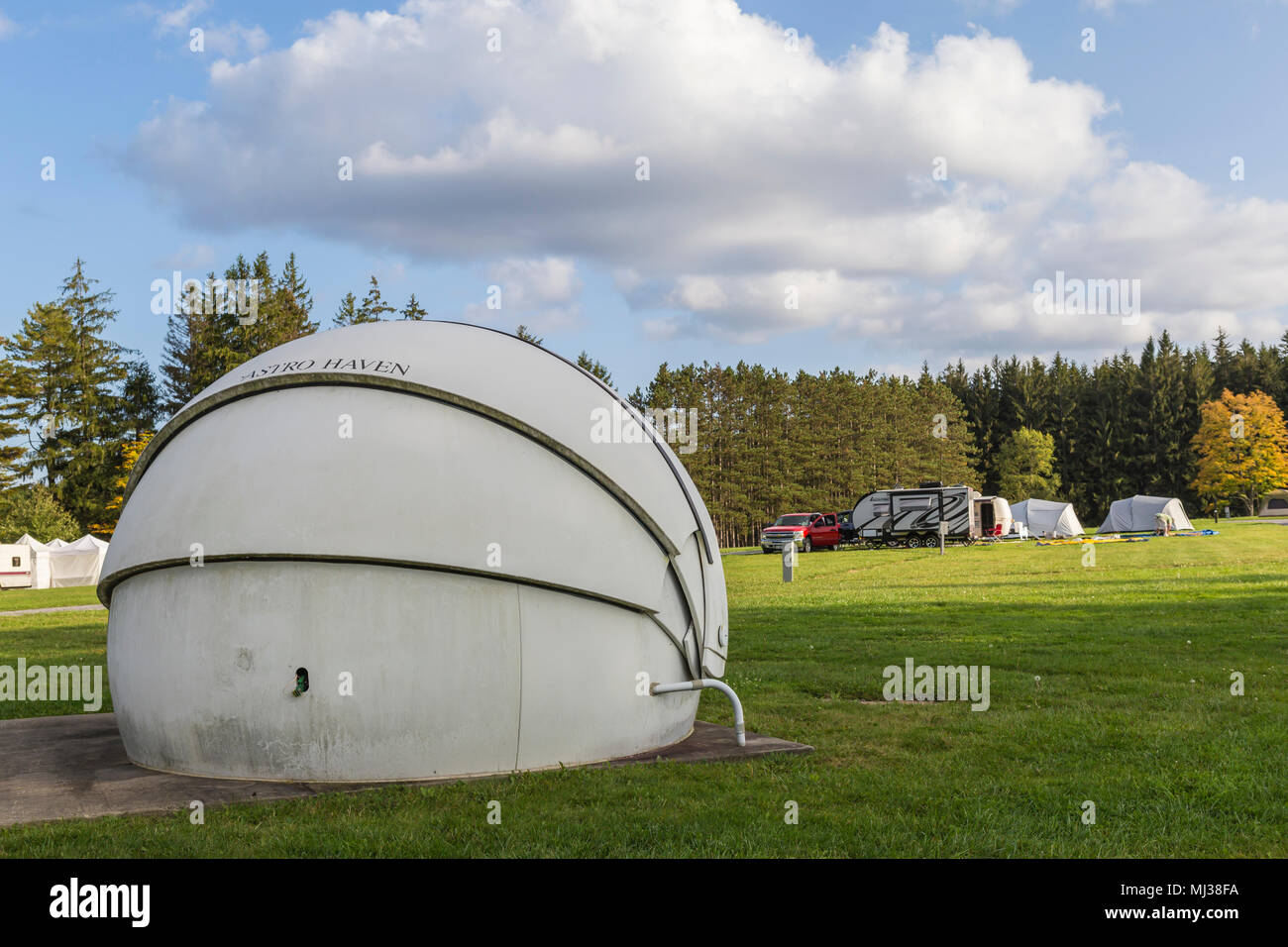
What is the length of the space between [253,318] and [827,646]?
5409 centimetres

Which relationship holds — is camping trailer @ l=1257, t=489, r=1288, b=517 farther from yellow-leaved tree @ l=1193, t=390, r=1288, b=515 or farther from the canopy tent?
the canopy tent

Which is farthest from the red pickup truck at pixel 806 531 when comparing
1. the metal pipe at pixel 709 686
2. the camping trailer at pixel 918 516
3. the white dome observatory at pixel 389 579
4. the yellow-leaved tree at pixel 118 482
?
the white dome observatory at pixel 389 579

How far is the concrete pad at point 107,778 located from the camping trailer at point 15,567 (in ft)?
121

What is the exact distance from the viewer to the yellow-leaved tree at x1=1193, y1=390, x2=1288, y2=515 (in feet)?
262

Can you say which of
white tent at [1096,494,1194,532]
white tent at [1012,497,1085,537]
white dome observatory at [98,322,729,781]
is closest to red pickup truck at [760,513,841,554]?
white tent at [1012,497,1085,537]

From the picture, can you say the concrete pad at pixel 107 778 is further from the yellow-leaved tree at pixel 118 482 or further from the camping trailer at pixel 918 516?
the yellow-leaved tree at pixel 118 482

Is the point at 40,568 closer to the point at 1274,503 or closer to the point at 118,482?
the point at 118,482

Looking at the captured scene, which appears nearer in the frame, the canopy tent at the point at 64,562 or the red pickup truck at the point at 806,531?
the canopy tent at the point at 64,562

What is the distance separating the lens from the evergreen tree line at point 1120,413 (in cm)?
9262

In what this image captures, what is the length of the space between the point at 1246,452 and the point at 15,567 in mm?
86532

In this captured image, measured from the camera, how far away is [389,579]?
674 centimetres

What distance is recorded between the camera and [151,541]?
7277mm
